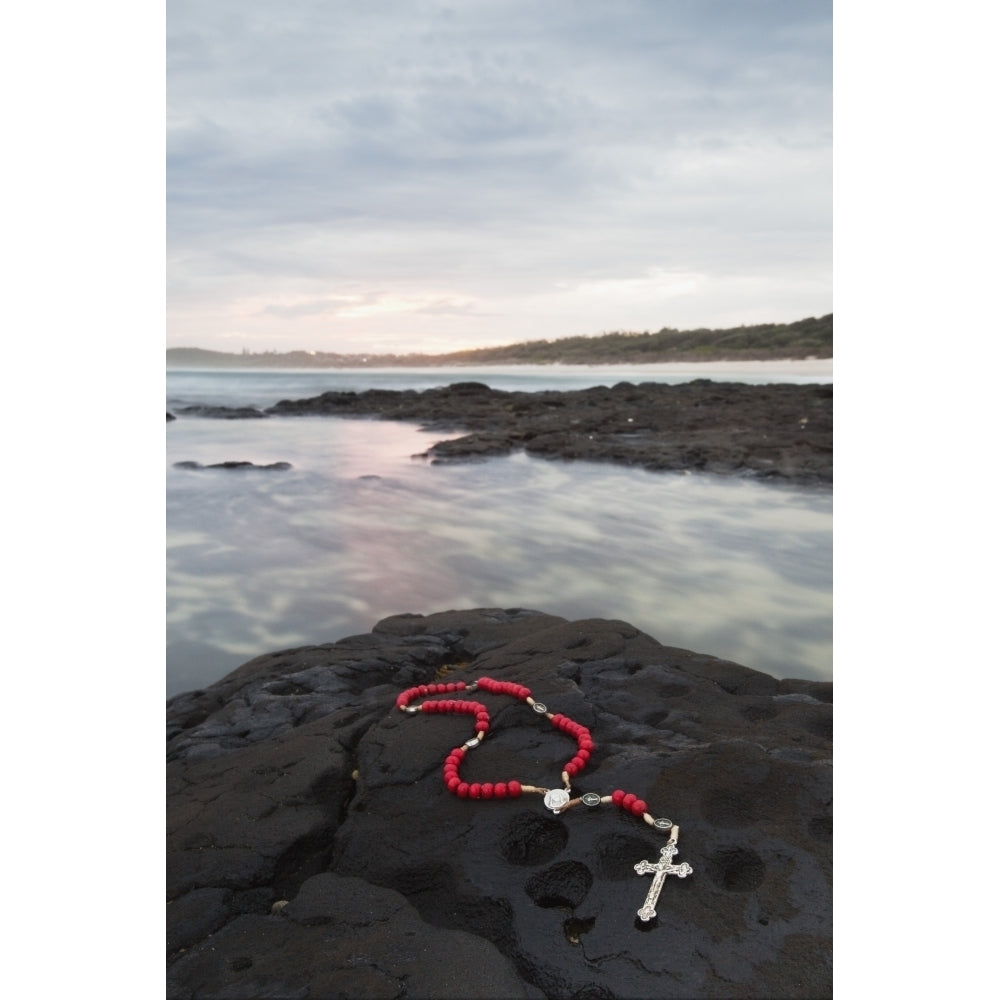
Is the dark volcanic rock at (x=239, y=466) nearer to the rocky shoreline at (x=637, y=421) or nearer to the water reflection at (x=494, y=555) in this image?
the water reflection at (x=494, y=555)

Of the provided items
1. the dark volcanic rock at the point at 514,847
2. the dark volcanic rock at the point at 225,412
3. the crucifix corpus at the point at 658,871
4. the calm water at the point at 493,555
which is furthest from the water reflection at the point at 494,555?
the dark volcanic rock at the point at 225,412

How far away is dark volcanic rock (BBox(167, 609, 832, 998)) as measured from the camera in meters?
1.82

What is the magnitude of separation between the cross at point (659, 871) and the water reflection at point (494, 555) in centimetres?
287

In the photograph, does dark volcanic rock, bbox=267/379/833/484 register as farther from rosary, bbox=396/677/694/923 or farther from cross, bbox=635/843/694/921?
cross, bbox=635/843/694/921

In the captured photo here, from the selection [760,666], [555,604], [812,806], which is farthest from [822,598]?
[812,806]

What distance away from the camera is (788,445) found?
36.9ft

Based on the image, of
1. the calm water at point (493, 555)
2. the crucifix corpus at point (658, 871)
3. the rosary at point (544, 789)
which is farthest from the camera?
the calm water at point (493, 555)

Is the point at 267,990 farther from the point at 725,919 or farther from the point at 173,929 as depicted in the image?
the point at 725,919

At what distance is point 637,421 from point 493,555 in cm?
830

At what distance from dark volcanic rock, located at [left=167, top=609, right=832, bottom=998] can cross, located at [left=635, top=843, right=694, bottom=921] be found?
0.11 ft

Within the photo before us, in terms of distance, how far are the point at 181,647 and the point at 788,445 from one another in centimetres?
933

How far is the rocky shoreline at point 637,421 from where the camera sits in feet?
36.0

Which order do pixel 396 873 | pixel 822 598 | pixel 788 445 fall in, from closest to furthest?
1. pixel 396 873
2. pixel 822 598
3. pixel 788 445

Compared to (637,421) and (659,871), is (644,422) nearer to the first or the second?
(637,421)
